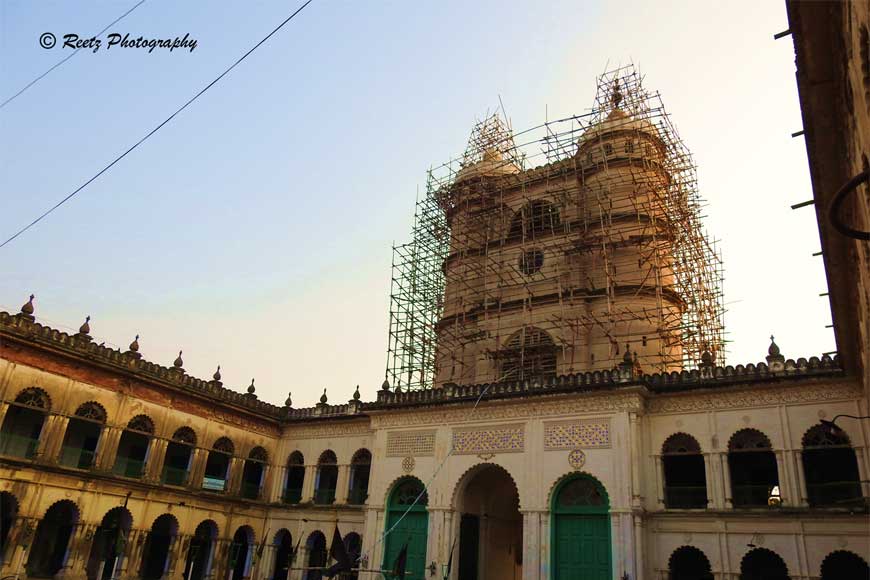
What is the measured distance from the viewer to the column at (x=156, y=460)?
21047 millimetres

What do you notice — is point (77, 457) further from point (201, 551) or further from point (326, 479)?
point (326, 479)

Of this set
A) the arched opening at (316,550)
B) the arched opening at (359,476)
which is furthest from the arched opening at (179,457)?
the arched opening at (359,476)

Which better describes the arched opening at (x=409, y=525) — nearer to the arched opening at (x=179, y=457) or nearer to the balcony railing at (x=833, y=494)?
the arched opening at (x=179, y=457)

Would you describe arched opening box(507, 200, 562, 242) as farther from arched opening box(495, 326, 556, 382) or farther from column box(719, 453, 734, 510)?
column box(719, 453, 734, 510)

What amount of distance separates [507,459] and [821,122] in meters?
13.9

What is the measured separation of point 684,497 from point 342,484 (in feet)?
38.9

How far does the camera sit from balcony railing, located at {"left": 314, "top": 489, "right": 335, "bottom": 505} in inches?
956

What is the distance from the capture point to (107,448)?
2000cm

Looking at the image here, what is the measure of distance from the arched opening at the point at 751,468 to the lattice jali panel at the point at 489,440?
5.59 m

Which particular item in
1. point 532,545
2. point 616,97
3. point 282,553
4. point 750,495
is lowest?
point 282,553

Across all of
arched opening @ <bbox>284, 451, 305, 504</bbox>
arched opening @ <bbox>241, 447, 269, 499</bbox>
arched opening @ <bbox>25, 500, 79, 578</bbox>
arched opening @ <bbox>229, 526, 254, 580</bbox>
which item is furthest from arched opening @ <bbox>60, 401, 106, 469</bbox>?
arched opening @ <bbox>284, 451, 305, 504</bbox>

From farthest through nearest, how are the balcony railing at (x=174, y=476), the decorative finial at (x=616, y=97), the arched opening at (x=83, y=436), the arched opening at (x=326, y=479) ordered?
the decorative finial at (x=616, y=97) → the arched opening at (x=326, y=479) → the balcony railing at (x=174, y=476) → the arched opening at (x=83, y=436)

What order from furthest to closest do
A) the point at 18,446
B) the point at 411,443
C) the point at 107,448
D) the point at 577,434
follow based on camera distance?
the point at 411,443 → the point at 107,448 → the point at 18,446 → the point at 577,434

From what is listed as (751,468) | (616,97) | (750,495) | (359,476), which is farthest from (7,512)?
(616,97)
